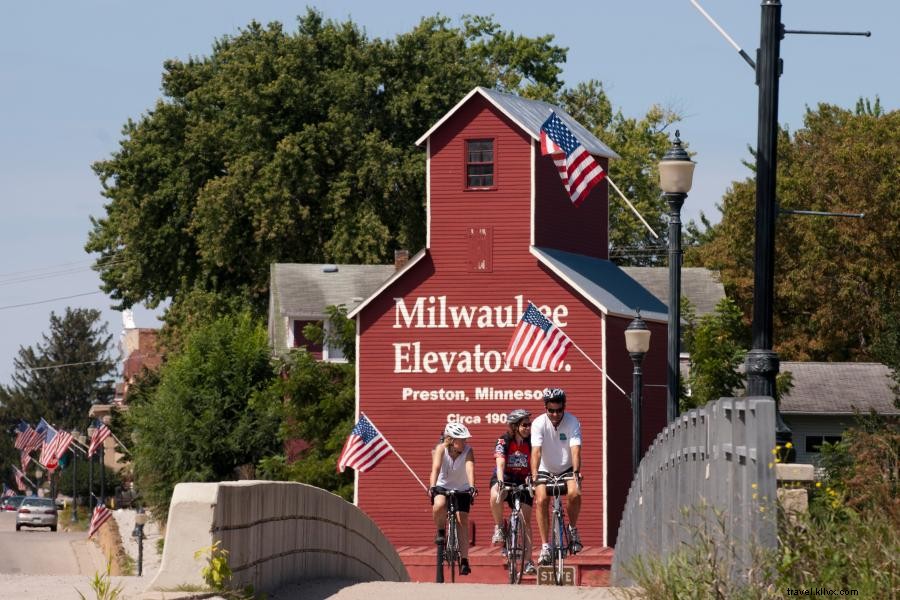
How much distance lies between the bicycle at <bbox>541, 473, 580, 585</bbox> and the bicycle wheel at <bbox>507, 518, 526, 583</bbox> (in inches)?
42.9

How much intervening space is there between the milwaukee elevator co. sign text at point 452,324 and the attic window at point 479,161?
2.88 metres

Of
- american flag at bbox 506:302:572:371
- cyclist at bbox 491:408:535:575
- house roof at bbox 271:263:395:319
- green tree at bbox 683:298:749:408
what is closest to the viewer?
cyclist at bbox 491:408:535:575

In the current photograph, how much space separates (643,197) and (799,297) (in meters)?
13.0

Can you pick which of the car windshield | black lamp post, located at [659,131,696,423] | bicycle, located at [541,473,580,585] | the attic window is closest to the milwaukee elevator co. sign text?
the attic window

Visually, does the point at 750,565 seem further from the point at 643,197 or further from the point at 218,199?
the point at 643,197

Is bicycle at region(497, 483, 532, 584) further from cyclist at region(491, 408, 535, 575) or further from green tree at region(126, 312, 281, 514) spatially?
green tree at region(126, 312, 281, 514)

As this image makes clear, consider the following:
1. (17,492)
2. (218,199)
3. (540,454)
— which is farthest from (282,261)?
(17,492)

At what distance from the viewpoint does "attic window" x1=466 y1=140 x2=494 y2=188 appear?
41.0 m

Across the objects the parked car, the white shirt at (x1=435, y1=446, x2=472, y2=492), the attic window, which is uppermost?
the attic window

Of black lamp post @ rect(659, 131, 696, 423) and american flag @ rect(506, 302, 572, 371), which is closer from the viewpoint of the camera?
black lamp post @ rect(659, 131, 696, 423)

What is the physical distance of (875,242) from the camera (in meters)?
62.1

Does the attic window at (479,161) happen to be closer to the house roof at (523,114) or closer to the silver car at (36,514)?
the house roof at (523,114)

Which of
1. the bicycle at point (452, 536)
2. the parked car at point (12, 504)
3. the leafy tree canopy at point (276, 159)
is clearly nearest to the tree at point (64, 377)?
the parked car at point (12, 504)

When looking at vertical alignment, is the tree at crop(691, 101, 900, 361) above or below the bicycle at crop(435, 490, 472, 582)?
above
